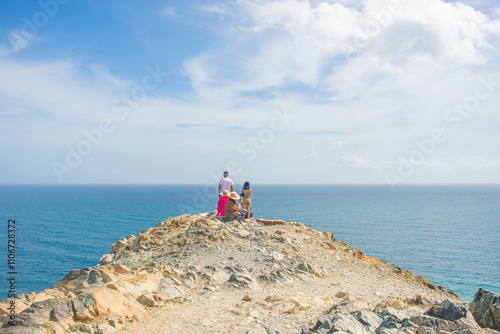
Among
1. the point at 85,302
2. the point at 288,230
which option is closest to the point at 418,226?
the point at 288,230

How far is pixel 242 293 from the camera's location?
40.2ft

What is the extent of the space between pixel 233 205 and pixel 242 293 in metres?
8.85

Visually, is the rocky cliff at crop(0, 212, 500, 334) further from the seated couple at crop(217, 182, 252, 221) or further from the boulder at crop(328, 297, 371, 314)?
the seated couple at crop(217, 182, 252, 221)

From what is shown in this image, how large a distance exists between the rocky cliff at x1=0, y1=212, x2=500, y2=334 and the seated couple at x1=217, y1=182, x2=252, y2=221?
565 millimetres

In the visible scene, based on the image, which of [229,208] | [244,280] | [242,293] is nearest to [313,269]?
[244,280]

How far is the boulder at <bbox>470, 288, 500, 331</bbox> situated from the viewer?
827 cm

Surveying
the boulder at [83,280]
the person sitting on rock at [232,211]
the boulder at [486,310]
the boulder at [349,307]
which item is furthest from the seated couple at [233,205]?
the boulder at [486,310]

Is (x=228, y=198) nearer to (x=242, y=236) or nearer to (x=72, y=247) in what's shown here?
(x=242, y=236)

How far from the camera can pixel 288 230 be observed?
67.8 feet

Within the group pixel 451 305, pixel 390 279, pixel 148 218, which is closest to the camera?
pixel 451 305

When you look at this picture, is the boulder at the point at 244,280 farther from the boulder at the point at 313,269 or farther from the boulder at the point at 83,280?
the boulder at the point at 83,280

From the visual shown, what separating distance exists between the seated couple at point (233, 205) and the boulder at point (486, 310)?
1292 cm

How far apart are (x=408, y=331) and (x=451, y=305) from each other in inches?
73.8

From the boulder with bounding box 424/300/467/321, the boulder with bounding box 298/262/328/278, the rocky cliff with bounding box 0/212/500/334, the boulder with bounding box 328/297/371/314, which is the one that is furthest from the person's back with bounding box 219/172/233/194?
the boulder with bounding box 424/300/467/321
